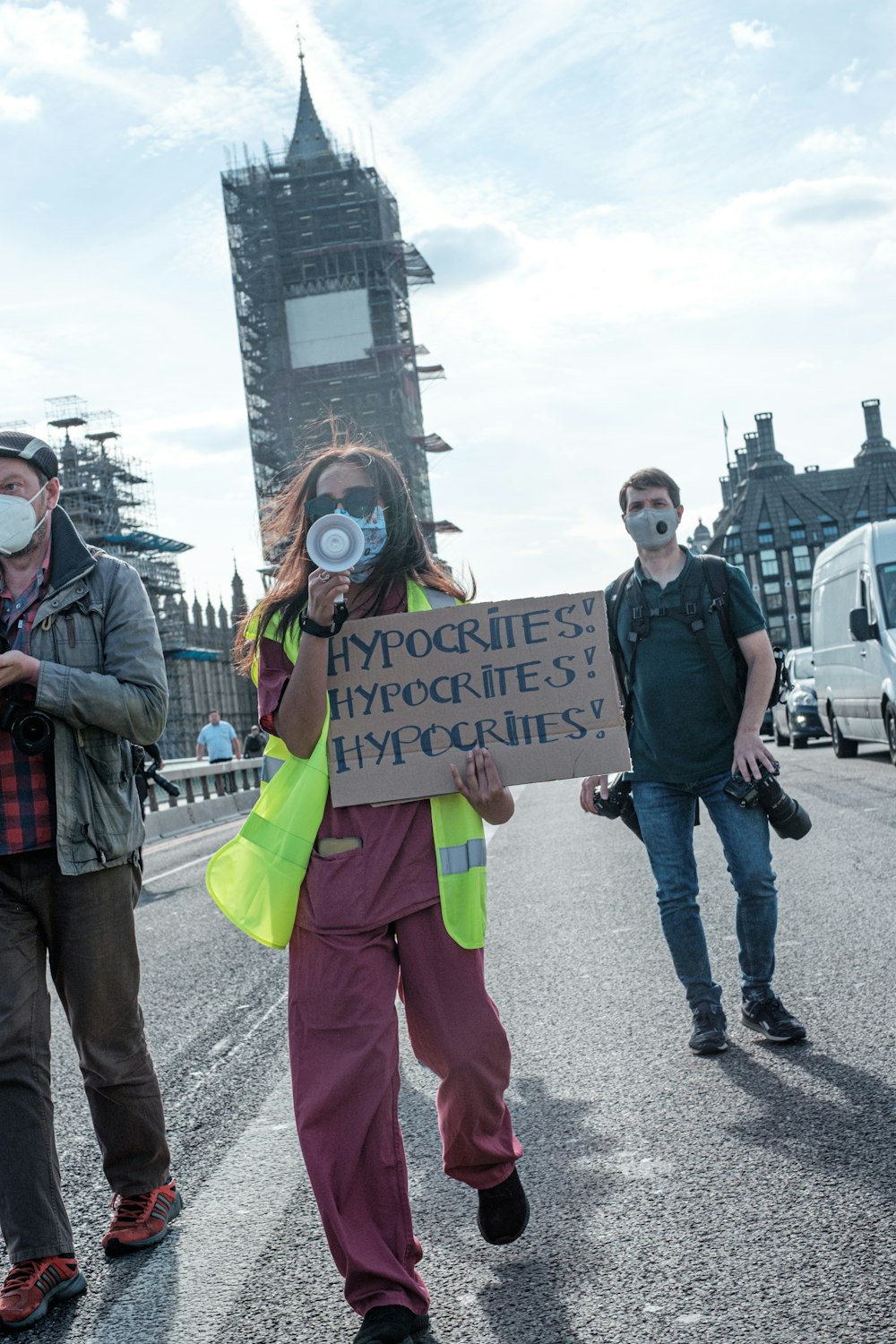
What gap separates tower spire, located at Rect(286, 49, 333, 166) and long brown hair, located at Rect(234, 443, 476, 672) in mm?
115085

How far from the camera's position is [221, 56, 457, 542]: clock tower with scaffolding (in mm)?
110625

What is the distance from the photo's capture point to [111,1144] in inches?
149

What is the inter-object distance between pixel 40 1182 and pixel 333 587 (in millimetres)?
1577

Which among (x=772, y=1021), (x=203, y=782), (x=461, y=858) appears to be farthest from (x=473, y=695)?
(x=203, y=782)

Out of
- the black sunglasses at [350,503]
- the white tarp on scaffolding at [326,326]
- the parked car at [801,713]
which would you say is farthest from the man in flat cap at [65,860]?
the white tarp on scaffolding at [326,326]

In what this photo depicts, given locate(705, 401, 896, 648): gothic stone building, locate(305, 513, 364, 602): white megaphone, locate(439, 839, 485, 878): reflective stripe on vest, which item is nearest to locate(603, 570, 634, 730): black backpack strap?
locate(439, 839, 485, 878): reflective stripe on vest

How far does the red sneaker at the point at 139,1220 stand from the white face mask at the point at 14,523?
1646 mm

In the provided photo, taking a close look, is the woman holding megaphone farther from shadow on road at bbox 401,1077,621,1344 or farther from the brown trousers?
the brown trousers

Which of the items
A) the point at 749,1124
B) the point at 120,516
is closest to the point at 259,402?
the point at 120,516

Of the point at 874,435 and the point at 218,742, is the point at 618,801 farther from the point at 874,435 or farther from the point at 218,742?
the point at 874,435

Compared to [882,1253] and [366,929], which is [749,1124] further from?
[366,929]

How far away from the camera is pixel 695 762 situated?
5.20 metres

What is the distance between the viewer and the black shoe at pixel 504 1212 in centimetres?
327

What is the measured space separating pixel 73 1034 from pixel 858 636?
13396 mm
